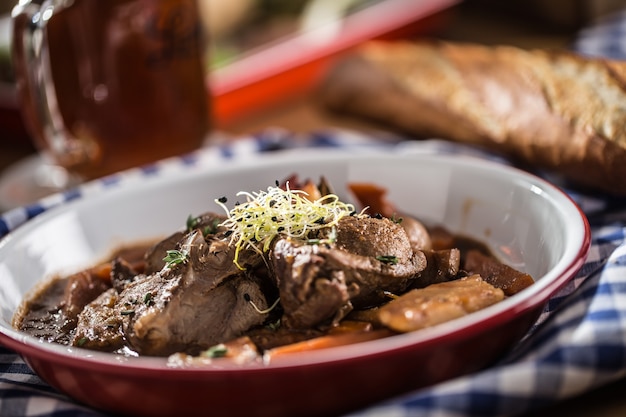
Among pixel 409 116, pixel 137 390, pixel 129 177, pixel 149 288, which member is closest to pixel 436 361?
pixel 137 390

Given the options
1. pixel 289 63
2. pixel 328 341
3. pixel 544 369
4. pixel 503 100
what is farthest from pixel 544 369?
pixel 289 63

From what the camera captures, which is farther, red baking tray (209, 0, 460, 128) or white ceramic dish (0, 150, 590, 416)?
red baking tray (209, 0, 460, 128)

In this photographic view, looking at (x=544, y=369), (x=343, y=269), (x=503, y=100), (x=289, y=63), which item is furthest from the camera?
(x=289, y=63)

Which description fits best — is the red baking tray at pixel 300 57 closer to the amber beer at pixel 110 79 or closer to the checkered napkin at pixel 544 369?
the amber beer at pixel 110 79

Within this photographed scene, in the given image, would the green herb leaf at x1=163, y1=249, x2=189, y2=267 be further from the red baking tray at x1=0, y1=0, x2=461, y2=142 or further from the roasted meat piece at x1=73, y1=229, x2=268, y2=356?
the red baking tray at x1=0, y1=0, x2=461, y2=142

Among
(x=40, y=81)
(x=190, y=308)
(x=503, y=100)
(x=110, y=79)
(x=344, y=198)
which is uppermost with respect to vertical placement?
(x=40, y=81)

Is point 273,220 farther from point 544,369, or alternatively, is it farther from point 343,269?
point 544,369

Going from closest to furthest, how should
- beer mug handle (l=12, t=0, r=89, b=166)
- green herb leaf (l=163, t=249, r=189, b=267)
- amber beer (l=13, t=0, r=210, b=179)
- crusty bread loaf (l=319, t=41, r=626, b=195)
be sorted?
green herb leaf (l=163, t=249, r=189, b=267)
crusty bread loaf (l=319, t=41, r=626, b=195)
beer mug handle (l=12, t=0, r=89, b=166)
amber beer (l=13, t=0, r=210, b=179)

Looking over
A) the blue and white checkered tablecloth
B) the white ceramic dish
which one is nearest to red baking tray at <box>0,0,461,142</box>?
the white ceramic dish
